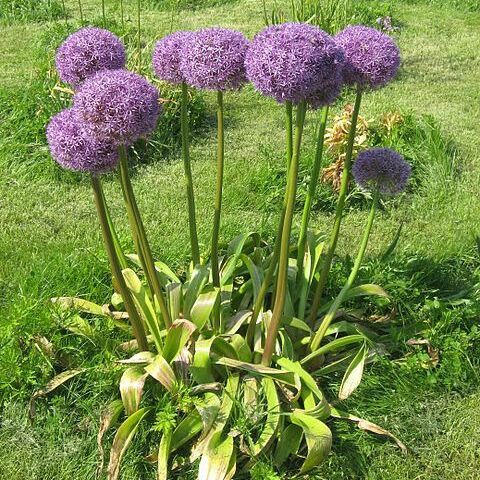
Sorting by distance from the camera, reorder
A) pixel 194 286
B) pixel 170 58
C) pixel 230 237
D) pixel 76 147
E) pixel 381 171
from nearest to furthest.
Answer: pixel 76 147
pixel 170 58
pixel 381 171
pixel 194 286
pixel 230 237

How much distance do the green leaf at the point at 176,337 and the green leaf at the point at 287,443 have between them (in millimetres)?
540

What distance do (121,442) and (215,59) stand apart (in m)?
1.48

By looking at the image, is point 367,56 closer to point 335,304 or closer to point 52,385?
point 335,304

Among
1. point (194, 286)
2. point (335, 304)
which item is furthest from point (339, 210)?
point (194, 286)


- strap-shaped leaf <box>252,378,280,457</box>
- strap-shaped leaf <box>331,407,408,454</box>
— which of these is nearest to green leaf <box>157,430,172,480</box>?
strap-shaped leaf <box>252,378,280,457</box>

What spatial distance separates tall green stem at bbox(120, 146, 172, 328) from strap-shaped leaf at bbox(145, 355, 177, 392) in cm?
22

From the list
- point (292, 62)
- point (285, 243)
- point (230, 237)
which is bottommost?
point (230, 237)

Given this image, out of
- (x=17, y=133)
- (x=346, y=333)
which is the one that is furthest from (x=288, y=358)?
(x=17, y=133)

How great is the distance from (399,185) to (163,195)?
2.49 m

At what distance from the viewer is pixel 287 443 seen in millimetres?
2756

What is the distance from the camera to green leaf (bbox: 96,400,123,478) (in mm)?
2707

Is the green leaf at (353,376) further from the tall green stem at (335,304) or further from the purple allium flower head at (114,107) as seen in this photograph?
the purple allium flower head at (114,107)

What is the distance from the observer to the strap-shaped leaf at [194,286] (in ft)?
10.1

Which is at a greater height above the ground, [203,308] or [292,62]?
[292,62]
